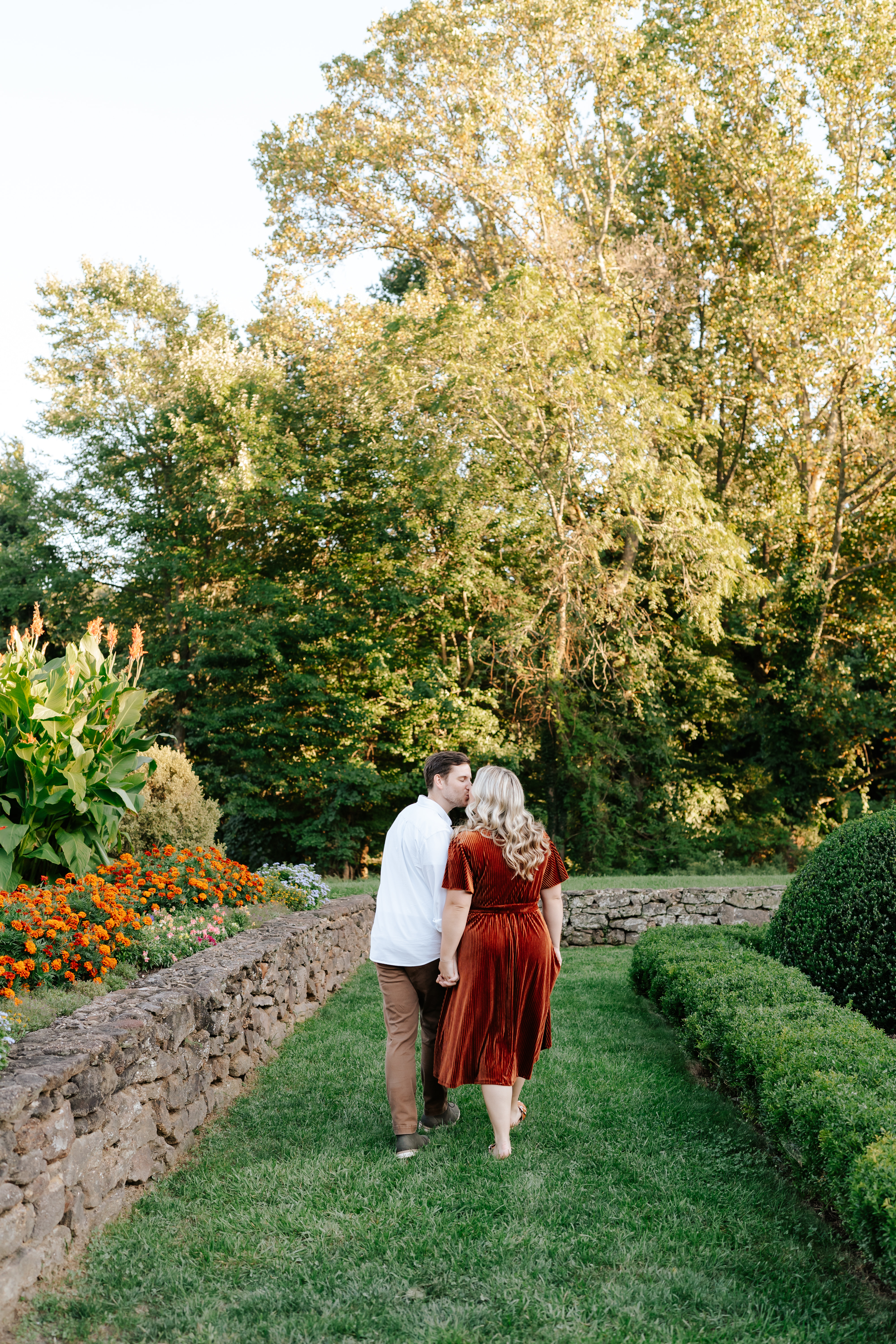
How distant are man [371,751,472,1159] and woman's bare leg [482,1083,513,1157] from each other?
0.32 meters

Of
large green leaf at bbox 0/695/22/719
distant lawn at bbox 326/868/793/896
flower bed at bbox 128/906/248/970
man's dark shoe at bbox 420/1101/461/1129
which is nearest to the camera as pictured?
man's dark shoe at bbox 420/1101/461/1129

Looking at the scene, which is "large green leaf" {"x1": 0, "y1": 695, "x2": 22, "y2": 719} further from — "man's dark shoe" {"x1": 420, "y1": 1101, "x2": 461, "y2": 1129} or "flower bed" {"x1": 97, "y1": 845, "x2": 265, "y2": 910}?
"man's dark shoe" {"x1": 420, "y1": 1101, "x2": 461, "y2": 1129}

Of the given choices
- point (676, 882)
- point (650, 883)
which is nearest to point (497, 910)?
point (650, 883)

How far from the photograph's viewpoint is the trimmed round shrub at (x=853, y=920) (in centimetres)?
550

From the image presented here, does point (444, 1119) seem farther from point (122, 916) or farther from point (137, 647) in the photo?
point (137, 647)

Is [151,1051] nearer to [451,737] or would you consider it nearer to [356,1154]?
[356,1154]

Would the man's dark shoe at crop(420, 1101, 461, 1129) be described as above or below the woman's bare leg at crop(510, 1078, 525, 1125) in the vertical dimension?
below

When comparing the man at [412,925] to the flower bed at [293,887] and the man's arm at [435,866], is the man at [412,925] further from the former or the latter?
the flower bed at [293,887]

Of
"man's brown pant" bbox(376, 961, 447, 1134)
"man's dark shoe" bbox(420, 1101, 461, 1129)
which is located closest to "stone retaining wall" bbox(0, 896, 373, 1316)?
"man's brown pant" bbox(376, 961, 447, 1134)

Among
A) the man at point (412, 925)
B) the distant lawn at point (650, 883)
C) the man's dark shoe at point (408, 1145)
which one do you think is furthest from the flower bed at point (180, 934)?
the distant lawn at point (650, 883)

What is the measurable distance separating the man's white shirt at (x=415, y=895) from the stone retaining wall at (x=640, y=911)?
732 centimetres

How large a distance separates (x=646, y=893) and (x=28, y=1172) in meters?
9.32

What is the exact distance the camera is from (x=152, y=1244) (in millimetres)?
3363

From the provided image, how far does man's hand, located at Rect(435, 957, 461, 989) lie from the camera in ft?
13.6
